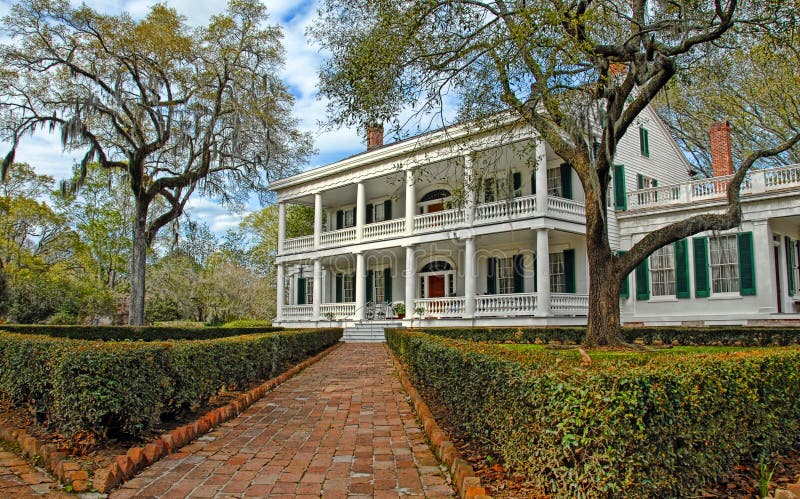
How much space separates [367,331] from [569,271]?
25.0 feet

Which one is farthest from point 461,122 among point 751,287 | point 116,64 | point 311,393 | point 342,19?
point 116,64

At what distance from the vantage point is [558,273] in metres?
19.9

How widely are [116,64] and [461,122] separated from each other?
15.9 m

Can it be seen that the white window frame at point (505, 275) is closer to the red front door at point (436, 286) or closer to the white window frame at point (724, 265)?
the red front door at point (436, 286)

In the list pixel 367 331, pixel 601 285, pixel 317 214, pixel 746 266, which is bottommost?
pixel 367 331

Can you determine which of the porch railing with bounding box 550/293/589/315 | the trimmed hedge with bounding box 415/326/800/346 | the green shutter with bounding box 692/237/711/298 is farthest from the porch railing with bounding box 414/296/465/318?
the green shutter with bounding box 692/237/711/298

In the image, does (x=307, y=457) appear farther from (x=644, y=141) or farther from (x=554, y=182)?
(x=644, y=141)

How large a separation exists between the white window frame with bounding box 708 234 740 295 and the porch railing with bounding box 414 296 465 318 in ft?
25.8

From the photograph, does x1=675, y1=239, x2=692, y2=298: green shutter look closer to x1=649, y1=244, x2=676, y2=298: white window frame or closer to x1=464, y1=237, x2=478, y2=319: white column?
x1=649, y1=244, x2=676, y2=298: white window frame

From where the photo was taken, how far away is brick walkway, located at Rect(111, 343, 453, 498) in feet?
13.0

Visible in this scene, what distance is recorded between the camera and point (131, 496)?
3.82m

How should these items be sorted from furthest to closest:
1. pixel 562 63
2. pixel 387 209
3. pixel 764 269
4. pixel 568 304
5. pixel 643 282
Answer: pixel 387 209 → pixel 643 282 → pixel 568 304 → pixel 764 269 → pixel 562 63

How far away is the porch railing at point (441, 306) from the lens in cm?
2022

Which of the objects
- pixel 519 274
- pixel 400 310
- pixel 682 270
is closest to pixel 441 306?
pixel 400 310
